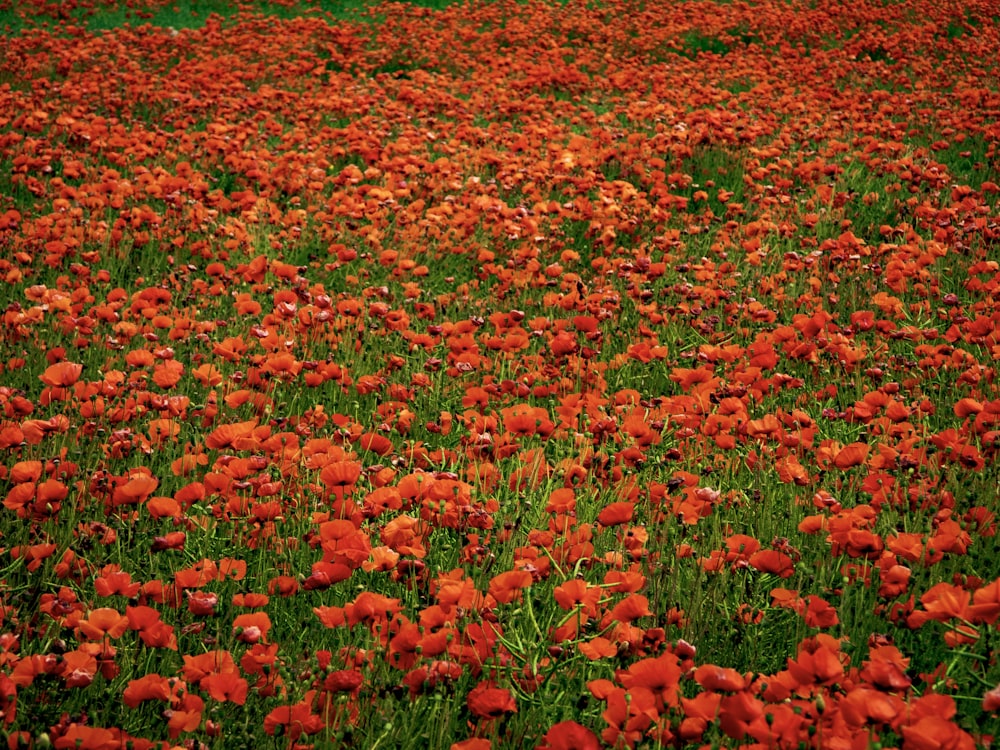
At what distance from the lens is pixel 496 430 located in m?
3.20

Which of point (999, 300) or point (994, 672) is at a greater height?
point (999, 300)

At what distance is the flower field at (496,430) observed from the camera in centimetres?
185

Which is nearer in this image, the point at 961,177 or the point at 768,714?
the point at 768,714

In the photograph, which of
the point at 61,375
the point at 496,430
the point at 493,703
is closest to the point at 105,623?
the point at 493,703

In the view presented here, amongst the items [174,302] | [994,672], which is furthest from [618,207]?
[994,672]

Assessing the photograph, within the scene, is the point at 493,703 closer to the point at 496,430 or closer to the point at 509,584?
the point at 509,584

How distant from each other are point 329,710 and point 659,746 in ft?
2.21

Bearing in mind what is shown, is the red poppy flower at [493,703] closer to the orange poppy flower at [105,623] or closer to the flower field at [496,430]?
the flower field at [496,430]

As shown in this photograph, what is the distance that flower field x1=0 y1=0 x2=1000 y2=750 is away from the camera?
1.85 meters

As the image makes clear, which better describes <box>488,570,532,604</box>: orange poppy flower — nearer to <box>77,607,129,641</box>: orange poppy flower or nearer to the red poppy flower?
the red poppy flower

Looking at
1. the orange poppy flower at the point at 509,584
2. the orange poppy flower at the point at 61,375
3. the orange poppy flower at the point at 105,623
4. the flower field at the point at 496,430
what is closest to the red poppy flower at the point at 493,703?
the flower field at the point at 496,430

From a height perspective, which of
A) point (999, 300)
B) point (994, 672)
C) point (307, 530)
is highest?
point (999, 300)

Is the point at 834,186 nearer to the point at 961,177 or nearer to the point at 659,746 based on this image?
the point at 961,177

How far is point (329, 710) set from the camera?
185cm
